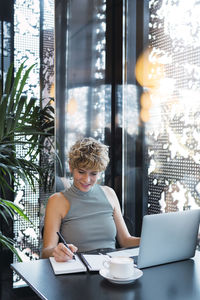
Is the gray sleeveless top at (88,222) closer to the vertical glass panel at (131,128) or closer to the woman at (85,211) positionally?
the woman at (85,211)

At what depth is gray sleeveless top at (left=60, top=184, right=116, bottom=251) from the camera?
1.91m

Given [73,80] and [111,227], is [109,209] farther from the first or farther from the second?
[73,80]

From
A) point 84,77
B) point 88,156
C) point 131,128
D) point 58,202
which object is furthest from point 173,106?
point 58,202

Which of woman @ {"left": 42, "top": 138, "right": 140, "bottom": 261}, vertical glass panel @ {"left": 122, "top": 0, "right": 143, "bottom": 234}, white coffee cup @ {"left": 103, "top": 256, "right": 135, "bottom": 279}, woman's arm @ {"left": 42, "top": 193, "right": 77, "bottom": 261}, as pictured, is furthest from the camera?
vertical glass panel @ {"left": 122, "top": 0, "right": 143, "bottom": 234}

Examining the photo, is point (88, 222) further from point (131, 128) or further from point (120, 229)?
point (131, 128)

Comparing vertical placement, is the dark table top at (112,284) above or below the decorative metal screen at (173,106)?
below

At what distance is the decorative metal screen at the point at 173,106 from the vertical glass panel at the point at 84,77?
441 mm

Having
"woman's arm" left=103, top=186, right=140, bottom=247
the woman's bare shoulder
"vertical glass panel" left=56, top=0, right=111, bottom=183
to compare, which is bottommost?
"woman's arm" left=103, top=186, right=140, bottom=247

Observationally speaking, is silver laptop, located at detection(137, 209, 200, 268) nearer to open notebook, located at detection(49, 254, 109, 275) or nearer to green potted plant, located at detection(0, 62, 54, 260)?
open notebook, located at detection(49, 254, 109, 275)

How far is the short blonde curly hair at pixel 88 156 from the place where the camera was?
6.49 feet

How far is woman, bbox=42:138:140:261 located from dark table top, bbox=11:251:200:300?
418mm

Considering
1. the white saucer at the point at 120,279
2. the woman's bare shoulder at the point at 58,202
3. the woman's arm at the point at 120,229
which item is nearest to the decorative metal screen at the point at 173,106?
the woman's arm at the point at 120,229

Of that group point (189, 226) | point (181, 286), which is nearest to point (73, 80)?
point (189, 226)

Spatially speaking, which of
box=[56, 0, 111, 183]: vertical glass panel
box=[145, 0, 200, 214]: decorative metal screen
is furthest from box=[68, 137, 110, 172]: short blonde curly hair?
box=[56, 0, 111, 183]: vertical glass panel
